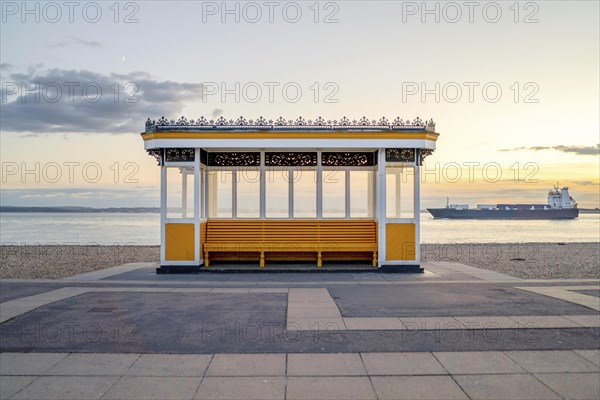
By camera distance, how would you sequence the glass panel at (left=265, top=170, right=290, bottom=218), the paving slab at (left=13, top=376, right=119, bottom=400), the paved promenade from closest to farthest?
1. the paving slab at (left=13, top=376, right=119, bottom=400)
2. the paved promenade
3. the glass panel at (left=265, top=170, right=290, bottom=218)

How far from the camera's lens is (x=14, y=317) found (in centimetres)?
820

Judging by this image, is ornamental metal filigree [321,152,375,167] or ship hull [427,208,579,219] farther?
ship hull [427,208,579,219]

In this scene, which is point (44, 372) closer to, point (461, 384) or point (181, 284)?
point (461, 384)

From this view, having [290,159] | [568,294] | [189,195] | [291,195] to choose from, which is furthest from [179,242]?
[568,294]

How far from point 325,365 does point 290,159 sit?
34.3 feet

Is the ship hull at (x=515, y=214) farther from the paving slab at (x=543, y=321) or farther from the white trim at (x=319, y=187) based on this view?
the paving slab at (x=543, y=321)

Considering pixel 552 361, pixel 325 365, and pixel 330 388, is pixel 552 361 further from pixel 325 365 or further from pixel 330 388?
pixel 330 388

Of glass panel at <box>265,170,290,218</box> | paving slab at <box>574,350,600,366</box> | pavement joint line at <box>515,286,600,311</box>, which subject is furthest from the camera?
glass panel at <box>265,170,290,218</box>

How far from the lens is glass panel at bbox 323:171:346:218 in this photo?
15.7 m

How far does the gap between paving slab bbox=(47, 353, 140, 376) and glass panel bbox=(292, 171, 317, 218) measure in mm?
9908

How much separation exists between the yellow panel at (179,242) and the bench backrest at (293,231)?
0.78m

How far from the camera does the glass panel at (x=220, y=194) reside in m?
15.9

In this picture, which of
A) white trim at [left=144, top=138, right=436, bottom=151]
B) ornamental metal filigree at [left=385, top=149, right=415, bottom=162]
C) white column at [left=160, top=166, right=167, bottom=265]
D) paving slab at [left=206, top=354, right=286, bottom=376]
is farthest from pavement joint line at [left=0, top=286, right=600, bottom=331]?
ornamental metal filigree at [left=385, top=149, right=415, bottom=162]

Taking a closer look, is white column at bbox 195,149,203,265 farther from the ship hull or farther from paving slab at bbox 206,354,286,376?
the ship hull
